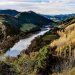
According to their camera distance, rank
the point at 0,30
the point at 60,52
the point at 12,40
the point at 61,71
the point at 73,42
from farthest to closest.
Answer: the point at 0,30, the point at 12,40, the point at 73,42, the point at 60,52, the point at 61,71

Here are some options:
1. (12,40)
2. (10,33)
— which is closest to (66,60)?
(12,40)

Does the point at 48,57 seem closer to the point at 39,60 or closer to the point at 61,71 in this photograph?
the point at 39,60

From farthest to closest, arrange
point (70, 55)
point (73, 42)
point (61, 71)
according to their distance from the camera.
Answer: point (73, 42)
point (70, 55)
point (61, 71)

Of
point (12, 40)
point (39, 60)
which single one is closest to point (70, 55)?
point (39, 60)

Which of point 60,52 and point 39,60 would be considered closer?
point 39,60

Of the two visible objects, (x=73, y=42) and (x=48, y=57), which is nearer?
(x=48, y=57)

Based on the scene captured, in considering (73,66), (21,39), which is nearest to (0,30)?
(21,39)

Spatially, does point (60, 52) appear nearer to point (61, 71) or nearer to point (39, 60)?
point (39, 60)

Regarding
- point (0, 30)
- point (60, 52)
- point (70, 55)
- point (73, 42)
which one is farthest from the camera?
point (0, 30)

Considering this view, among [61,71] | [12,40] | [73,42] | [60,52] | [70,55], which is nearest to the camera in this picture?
[61,71]
